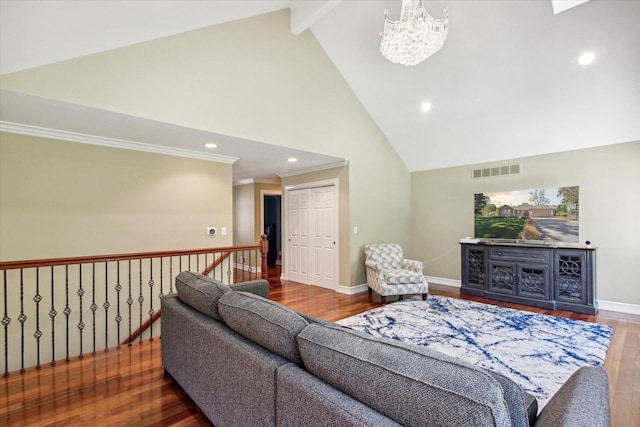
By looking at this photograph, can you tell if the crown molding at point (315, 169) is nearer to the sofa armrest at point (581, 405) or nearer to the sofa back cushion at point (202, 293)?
the sofa back cushion at point (202, 293)

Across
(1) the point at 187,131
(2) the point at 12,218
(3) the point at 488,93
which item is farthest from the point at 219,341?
(3) the point at 488,93

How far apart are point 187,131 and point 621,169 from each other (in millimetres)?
5859

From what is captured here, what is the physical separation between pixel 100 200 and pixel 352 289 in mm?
4003

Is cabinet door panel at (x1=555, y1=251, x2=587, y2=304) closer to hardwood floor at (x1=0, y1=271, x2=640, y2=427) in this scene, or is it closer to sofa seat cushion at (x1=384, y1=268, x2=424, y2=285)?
hardwood floor at (x1=0, y1=271, x2=640, y2=427)

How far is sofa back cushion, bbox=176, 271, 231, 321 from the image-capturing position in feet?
6.40

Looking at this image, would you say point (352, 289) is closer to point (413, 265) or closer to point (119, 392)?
point (413, 265)

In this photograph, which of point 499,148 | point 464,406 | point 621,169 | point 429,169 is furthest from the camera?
point 429,169

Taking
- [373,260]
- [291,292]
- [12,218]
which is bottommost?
[291,292]

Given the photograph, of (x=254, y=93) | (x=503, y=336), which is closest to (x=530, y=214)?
(x=503, y=336)

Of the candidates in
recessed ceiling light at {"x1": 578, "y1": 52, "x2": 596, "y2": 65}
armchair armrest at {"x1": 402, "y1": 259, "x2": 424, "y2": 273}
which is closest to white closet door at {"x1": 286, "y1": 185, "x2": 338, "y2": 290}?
armchair armrest at {"x1": 402, "y1": 259, "x2": 424, "y2": 273}

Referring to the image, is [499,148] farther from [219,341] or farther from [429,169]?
[219,341]

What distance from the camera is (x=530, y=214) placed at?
194 inches

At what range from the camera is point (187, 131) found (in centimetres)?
349

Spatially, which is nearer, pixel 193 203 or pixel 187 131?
pixel 187 131
